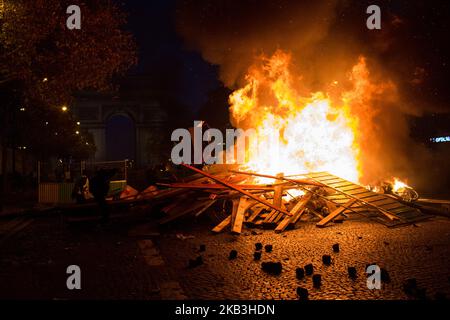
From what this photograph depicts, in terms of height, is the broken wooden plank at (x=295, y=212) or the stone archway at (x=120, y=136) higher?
the stone archway at (x=120, y=136)

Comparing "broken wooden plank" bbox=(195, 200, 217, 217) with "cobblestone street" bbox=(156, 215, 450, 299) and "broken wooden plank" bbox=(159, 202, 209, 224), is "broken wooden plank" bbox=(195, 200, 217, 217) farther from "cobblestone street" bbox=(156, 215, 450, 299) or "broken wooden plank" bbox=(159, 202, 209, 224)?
"cobblestone street" bbox=(156, 215, 450, 299)

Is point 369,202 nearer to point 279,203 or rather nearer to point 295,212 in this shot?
point 295,212

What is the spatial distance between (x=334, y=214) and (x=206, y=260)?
543 centimetres

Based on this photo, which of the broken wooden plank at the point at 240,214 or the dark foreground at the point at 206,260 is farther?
the broken wooden plank at the point at 240,214

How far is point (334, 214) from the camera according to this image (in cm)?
1109

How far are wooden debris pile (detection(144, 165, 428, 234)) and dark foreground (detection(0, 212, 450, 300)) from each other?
49 centimetres

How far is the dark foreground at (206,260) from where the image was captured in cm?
536

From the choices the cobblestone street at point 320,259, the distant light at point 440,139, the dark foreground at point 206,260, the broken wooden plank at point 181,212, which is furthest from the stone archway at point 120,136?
the cobblestone street at point 320,259

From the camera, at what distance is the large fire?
1550 cm

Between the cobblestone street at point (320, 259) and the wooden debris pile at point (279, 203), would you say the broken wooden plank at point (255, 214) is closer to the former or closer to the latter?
the wooden debris pile at point (279, 203)

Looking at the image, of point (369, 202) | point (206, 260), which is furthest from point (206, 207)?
point (369, 202)

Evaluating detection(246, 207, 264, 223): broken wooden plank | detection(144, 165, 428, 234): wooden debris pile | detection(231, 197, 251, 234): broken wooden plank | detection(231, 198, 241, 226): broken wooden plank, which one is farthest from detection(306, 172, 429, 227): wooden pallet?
detection(231, 198, 241, 226): broken wooden plank
